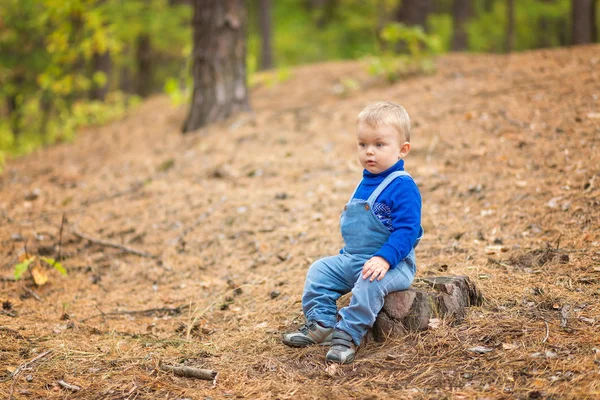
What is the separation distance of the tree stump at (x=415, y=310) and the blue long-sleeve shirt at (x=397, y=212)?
0.26 meters

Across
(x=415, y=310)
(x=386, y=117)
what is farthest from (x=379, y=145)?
(x=415, y=310)

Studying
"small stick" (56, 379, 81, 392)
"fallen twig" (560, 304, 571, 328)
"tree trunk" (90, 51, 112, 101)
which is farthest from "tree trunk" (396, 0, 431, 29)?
"small stick" (56, 379, 81, 392)

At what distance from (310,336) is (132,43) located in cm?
1196

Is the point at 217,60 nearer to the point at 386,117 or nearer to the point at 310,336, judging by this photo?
the point at 386,117

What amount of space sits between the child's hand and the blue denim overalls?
62 millimetres

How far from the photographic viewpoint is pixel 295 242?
465 cm

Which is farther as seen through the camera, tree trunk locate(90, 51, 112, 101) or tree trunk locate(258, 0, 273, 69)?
tree trunk locate(258, 0, 273, 69)

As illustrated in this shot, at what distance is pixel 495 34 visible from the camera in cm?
1619

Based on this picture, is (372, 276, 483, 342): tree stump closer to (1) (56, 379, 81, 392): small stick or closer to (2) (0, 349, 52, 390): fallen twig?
(1) (56, 379, 81, 392): small stick

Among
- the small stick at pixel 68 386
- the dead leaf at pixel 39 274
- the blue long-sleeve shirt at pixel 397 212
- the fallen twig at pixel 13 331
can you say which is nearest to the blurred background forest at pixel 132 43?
the dead leaf at pixel 39 274

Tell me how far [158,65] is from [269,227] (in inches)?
516

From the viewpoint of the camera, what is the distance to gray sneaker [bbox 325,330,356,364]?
2811 mm

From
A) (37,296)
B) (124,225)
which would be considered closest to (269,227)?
(124,225)

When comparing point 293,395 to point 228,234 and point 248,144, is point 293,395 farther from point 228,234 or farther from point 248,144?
point 248,144
